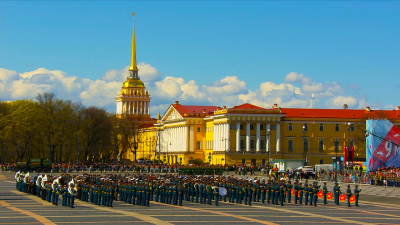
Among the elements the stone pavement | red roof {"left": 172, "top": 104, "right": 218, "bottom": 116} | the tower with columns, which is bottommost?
the stone pavement

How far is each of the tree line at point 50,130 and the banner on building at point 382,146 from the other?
1602 inches

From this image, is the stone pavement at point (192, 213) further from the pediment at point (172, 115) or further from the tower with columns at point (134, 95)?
the tower with columns at point (134, 95)

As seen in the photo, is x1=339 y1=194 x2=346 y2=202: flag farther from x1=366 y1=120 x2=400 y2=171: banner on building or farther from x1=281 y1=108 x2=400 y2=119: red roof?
x1=281 y1=108 x2=400 y2=119: red roof

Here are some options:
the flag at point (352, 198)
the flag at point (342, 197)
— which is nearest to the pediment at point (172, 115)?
the flag at point (342, 197)

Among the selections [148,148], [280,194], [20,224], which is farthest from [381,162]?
[148,148]

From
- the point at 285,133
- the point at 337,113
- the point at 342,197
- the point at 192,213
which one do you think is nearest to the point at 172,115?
the point at 285,133

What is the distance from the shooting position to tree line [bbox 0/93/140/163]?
8238 centimetres

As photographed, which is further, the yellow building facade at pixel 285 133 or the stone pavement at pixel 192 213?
the yellow building facade at pixel 285 133

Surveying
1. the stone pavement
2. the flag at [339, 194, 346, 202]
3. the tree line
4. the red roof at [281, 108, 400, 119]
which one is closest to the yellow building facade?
the red roof at [281, 108, 400, 119]

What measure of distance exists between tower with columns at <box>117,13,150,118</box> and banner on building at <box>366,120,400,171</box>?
10669 cm

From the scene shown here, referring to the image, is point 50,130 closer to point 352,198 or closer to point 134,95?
point 352,198

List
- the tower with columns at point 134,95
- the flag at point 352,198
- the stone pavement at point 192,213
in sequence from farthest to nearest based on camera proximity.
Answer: the tower with columns at point 134,95, the flag at point 352,198, the stone pavement at point 192,213

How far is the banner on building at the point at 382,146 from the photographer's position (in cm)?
6266

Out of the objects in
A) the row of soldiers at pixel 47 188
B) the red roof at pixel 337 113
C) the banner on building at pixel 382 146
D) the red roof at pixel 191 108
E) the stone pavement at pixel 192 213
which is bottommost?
the stone pavement at pixel 192 213
